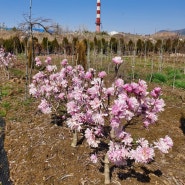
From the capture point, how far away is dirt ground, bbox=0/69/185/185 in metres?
5.26

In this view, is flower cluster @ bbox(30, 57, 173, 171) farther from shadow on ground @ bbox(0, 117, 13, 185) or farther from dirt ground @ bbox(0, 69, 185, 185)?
shadow on ground @ bbox(0, 117, 13, 185)

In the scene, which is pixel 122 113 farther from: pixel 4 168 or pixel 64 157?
pixel 4 168

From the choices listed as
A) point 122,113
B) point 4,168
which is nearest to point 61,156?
point 4,168

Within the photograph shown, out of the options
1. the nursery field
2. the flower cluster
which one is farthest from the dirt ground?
the flower cluster

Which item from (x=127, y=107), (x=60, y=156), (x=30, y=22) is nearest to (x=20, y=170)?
(x=60, y=156)

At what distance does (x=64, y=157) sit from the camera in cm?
589

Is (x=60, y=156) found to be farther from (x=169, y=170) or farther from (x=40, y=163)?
(x=169, y=170)

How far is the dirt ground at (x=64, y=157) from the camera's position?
526 centimetres

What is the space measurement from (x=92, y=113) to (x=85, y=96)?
50cm

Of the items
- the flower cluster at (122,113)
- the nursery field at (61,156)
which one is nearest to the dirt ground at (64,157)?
the nursery field at (61,156)

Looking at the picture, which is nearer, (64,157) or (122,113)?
(122,113)

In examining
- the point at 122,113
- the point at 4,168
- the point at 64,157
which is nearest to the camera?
the point at 122,113

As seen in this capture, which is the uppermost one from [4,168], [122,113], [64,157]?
[122,113]

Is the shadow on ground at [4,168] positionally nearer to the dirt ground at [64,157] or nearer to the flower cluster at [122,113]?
the dirt ground at [64,157]
